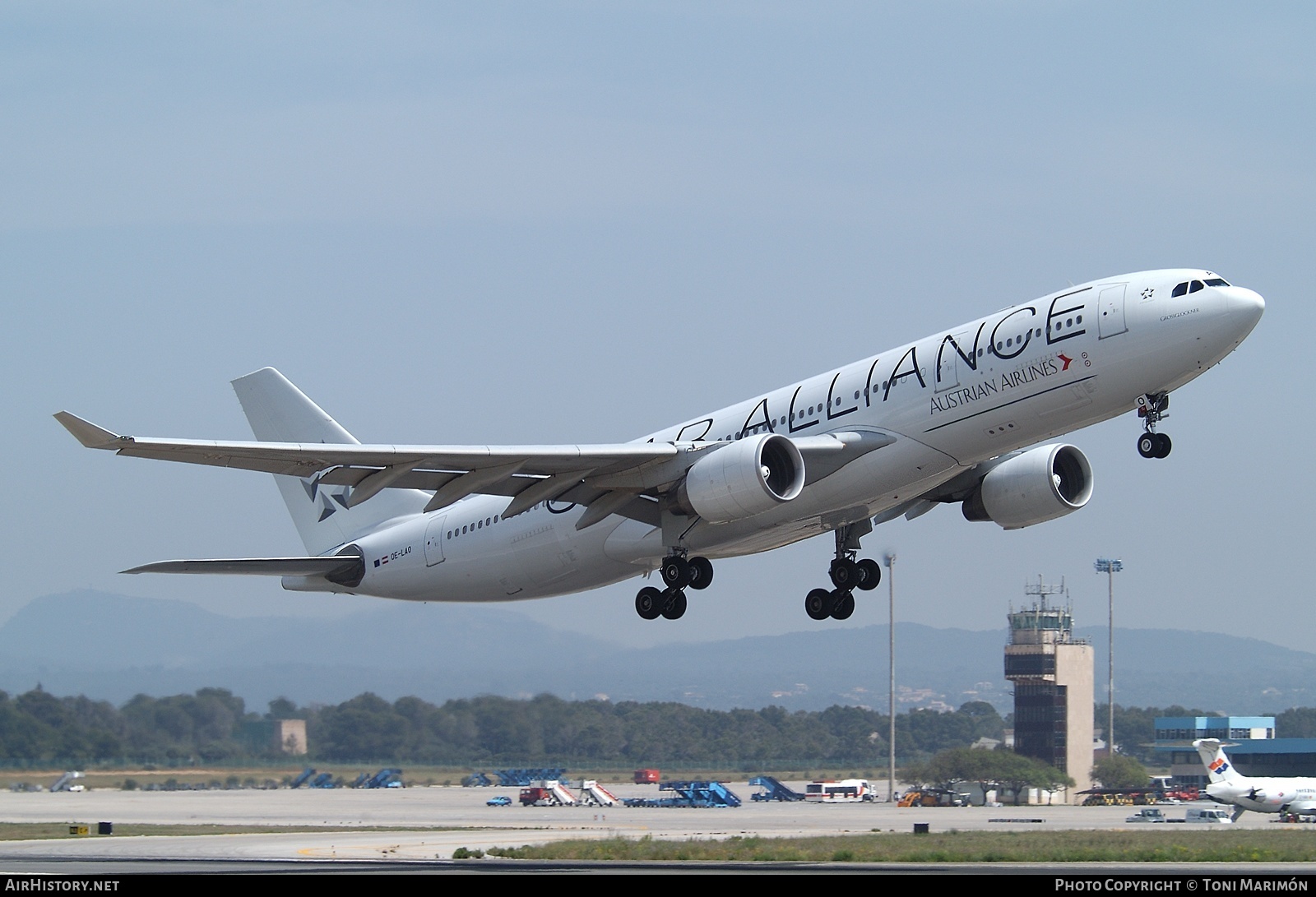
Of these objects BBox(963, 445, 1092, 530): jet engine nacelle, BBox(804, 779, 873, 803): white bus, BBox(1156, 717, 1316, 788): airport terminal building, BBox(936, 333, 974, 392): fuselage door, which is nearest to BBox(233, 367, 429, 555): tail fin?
BBox(963, 445, 1092, 530): jet engine nacelle

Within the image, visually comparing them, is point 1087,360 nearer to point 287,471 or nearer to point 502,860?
point 287,471

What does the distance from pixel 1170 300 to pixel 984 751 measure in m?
64.2

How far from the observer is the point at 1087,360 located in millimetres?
29891

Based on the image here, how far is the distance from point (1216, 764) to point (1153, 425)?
40.0m

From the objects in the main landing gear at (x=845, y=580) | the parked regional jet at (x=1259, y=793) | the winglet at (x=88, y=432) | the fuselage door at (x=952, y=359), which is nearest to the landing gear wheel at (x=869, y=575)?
the main landing gear at (x=845, y=580)

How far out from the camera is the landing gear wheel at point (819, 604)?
123 ft

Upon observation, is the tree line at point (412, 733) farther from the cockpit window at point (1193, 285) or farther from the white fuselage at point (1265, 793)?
the cockpit window at point (1193, 285)

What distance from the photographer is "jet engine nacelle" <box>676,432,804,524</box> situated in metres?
31.4

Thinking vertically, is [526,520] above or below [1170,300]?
below

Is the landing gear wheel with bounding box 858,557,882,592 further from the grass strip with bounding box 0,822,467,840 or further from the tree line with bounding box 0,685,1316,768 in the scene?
the tree line with bounding box 0,685,1316,768

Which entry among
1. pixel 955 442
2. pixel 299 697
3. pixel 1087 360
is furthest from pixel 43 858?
pixel 299 697

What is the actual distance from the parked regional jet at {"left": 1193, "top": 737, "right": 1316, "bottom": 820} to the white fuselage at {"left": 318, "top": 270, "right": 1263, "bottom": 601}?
3587cm

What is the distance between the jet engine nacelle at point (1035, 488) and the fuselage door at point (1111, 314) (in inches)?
252

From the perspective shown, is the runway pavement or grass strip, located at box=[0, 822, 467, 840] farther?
grass strip, located at box=[0, 822, 467, 840]
